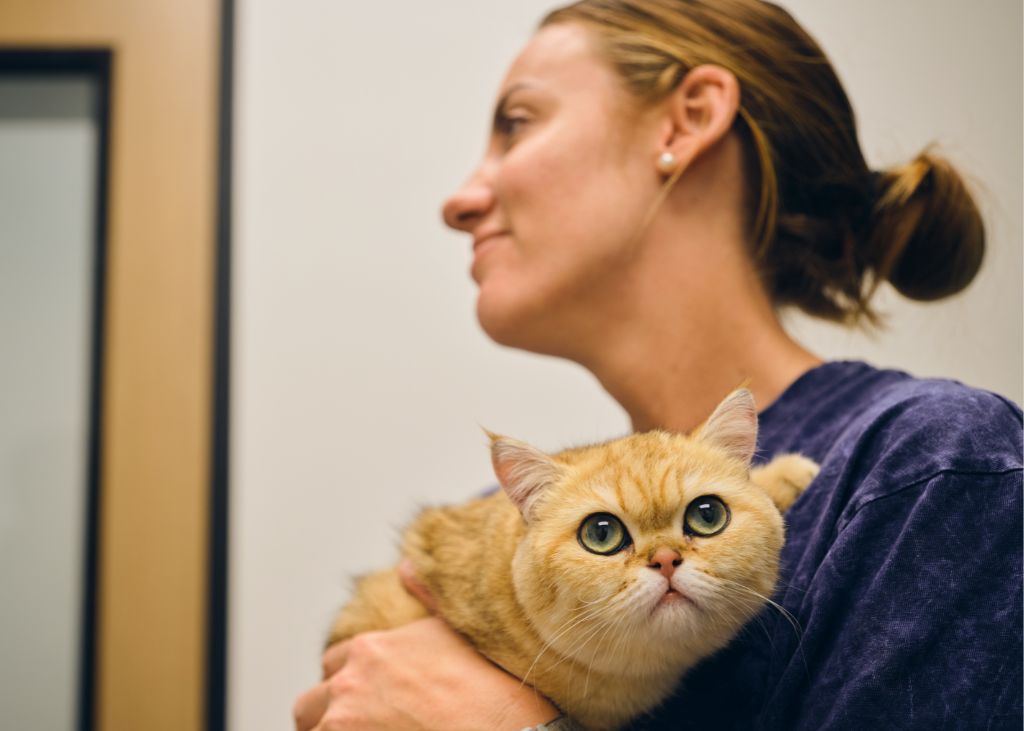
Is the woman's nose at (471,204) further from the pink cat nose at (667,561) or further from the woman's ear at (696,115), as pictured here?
the pink cat nose at (667,561)

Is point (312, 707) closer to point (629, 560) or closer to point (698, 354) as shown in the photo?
A: point (629, 560)

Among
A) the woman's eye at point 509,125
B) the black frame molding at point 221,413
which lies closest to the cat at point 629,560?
the woman's eye at point 509,125

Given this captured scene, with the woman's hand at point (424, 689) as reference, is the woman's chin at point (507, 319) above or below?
above

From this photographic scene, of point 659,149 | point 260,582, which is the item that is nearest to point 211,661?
point 260,582

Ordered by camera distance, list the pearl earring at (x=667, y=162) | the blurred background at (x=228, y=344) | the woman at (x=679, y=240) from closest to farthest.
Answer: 1. the woman at (x=679, y=240)
2. the pearl earring at (x=667, y=162)
3. the blurred background at (x=228, y=344)

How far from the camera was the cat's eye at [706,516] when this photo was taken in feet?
1.98

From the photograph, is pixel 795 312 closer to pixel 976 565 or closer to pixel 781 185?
pixel 781 185

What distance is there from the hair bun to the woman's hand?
0.67m

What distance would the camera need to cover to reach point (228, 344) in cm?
144

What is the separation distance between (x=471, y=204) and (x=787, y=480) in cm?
52

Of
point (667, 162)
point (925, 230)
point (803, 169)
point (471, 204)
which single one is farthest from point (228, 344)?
point (925, 230)

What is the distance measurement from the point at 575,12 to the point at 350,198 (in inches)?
24.4

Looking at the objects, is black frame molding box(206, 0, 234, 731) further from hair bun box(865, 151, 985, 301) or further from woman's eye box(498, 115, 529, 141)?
hair bun box(865, 151, 985, 301)

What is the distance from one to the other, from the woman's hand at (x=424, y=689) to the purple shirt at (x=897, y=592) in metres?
0.13
